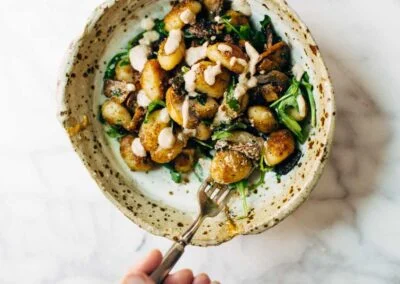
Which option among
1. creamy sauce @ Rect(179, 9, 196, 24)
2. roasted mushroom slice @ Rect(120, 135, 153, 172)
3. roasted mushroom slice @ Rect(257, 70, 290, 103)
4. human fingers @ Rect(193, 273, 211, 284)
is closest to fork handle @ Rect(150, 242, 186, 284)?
human fingers @ Rect(193, 273, 211, 284)

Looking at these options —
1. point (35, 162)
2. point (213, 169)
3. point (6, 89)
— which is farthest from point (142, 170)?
point (6, 89)

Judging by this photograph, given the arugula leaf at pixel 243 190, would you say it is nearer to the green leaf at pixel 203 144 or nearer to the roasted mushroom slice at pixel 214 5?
the green leaf at pixel 203 144

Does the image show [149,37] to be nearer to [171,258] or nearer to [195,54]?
[195,54]

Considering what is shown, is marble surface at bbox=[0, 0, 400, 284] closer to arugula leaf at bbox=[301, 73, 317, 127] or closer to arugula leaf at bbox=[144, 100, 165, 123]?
arugula leaf at bbox=[301, 73, 317, 127]

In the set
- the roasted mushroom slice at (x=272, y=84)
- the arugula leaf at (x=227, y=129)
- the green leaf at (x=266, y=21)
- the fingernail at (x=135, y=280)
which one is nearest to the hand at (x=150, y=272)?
the fingernail at (x=135, y=280)

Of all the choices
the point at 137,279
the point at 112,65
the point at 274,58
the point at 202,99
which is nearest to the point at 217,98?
the point at 202,99
